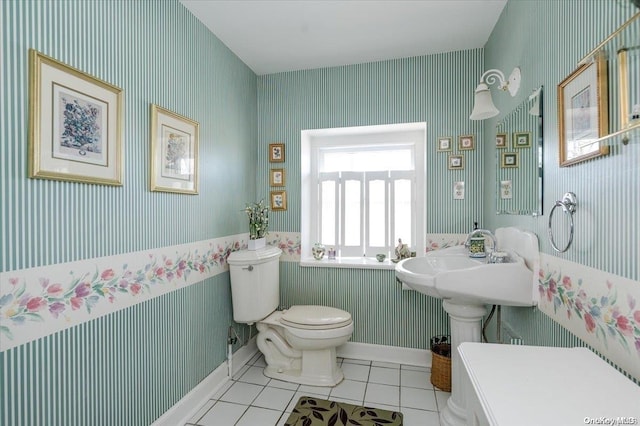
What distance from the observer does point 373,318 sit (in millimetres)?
2695

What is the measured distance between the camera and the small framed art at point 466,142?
98.3 inches

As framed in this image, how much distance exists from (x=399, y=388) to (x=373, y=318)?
58 centimetres

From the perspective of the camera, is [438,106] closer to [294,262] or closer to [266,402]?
[294,262]

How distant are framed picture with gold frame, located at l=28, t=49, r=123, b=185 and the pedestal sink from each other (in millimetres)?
1566

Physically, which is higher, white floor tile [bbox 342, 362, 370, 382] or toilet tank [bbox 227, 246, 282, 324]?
toilet tank [bbox 227, 246, 282, 324]

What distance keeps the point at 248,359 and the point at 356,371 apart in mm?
884

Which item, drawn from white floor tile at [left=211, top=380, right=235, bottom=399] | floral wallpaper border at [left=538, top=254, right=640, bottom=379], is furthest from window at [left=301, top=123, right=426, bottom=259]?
floral wallpaper border at [left=538, top=254, right=640, bottom=379]

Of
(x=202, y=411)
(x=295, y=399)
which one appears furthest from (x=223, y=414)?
(x=295, y=399)

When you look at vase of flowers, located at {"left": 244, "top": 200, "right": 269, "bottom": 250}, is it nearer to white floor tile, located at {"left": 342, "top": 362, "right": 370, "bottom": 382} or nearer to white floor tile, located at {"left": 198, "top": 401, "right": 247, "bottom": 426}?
white floor tile, located at {"left": 198, "top": 401, "right": 247, "bottom": 426}

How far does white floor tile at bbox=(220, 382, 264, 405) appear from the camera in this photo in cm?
211

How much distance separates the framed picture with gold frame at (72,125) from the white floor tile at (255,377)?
1.66 metres

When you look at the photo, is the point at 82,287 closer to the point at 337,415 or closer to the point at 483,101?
the point at 337,415

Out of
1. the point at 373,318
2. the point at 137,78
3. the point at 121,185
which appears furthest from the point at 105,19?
the point at 373,318

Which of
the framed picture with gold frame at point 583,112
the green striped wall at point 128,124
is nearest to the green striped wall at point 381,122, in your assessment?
the green striped wall at point 128,124
